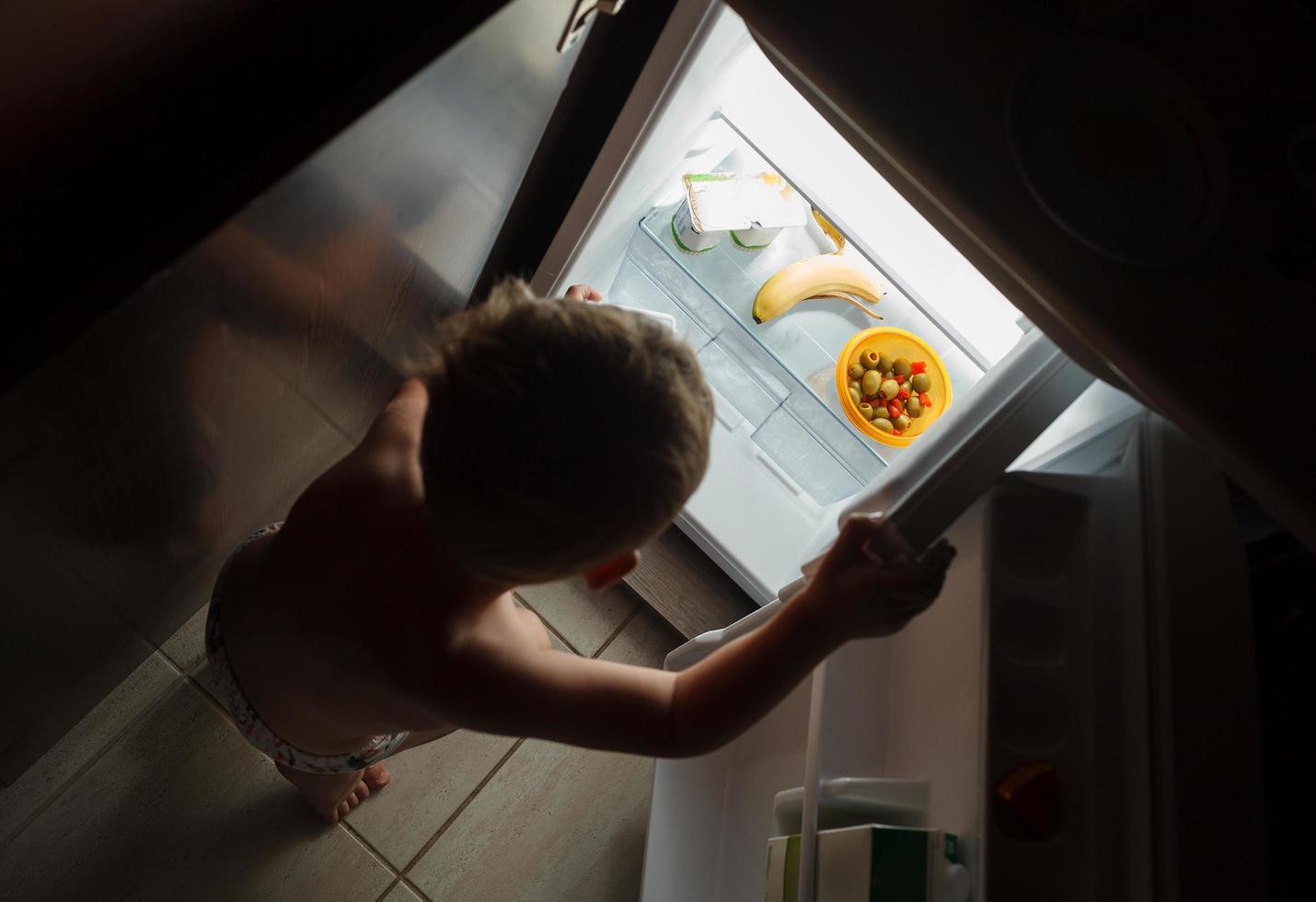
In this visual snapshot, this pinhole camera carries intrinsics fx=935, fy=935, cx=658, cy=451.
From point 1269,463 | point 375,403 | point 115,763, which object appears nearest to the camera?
point 1269,463

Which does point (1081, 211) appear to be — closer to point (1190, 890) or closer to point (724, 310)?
point (1190, 890)

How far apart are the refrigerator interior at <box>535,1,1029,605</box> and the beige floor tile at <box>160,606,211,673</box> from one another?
0.71 meters

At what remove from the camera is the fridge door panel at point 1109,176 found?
65 cm

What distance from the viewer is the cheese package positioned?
1.28 m

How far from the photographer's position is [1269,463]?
627mm

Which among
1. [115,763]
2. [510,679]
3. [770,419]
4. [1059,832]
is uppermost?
[770,419]

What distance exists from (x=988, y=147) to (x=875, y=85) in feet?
0.30

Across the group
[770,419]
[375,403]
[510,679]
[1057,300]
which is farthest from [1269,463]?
[375,403]

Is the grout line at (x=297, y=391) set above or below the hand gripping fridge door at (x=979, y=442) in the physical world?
below

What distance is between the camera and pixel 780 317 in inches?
53.5

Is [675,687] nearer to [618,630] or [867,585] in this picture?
[867,585]

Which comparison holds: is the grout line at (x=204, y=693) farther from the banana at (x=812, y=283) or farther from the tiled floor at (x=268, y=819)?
the banana at (x=812, y=283)

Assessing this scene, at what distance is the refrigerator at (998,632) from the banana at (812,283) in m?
0.11

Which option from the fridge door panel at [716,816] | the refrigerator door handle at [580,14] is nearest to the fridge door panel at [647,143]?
the refrigerator door handle at [580,14]
